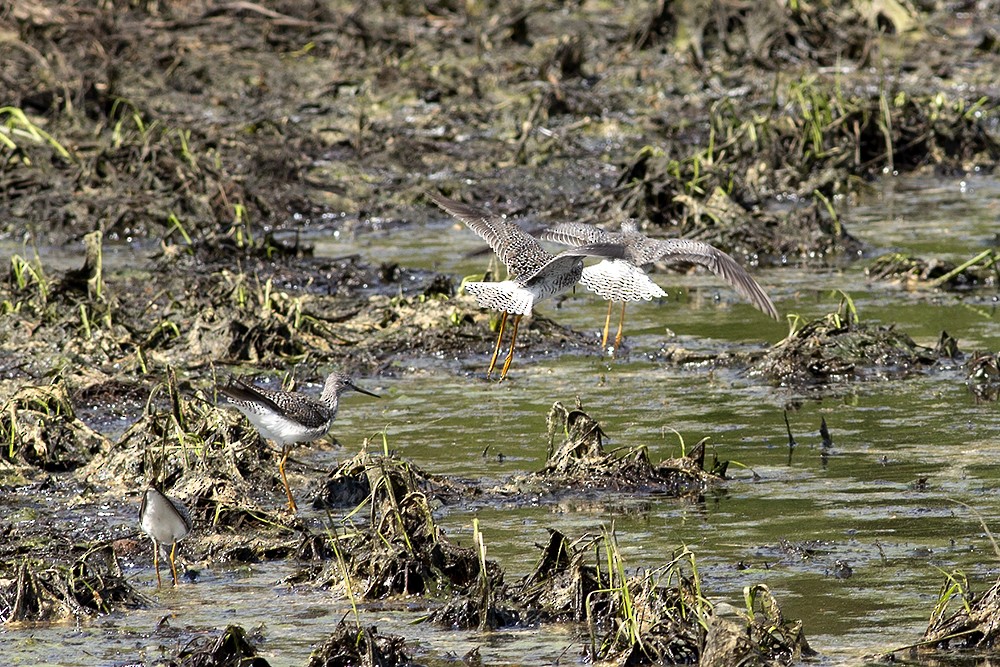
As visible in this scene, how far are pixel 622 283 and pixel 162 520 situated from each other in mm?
3657

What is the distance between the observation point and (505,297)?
9266mm

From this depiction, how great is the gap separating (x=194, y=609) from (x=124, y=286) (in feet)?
20.5

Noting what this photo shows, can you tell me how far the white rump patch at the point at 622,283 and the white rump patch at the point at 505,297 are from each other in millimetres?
559

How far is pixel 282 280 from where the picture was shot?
13.0m

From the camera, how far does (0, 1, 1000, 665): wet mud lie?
270 inches

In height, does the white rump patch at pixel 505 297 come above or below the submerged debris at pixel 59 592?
above

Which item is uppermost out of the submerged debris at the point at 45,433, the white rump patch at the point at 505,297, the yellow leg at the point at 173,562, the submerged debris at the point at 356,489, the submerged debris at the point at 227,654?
the white rump patch at the point at 505,297

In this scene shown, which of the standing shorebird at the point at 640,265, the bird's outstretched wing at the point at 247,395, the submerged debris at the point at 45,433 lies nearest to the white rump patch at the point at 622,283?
the standing shorebird at the point at 640,265

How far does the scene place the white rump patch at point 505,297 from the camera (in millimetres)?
9195

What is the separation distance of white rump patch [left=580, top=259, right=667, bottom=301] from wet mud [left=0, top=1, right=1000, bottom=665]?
39.9 inches

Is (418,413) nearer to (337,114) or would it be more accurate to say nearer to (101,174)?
(101,174)

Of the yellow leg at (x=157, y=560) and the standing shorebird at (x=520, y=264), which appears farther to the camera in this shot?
the standing shorebird at (x=520, y=264)

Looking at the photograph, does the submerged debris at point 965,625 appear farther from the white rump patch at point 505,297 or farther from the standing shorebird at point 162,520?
the white rump patch at point 505,297

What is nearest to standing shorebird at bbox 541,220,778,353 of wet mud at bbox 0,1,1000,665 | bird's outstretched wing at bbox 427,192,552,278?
bird's outstretched wing at bbox 427,192,552,278
